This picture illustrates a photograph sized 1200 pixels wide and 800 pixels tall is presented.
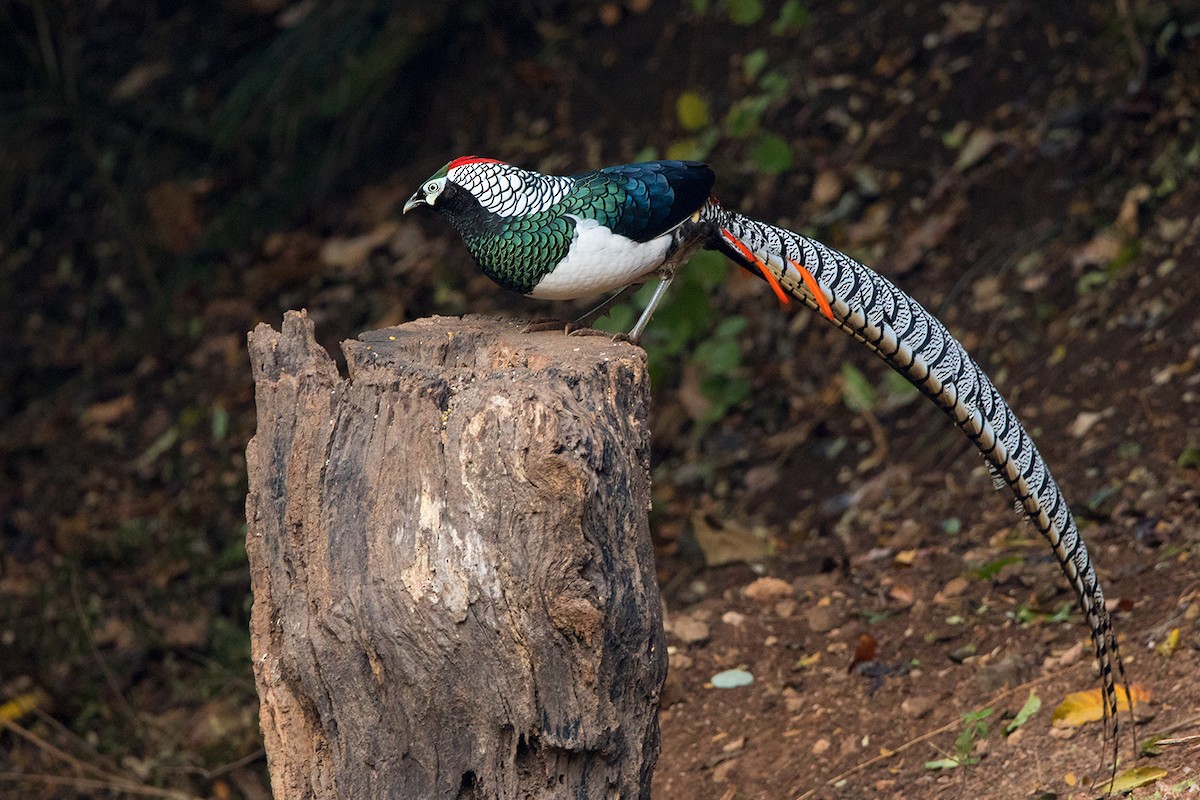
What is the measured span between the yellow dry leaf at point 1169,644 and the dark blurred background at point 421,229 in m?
1.05

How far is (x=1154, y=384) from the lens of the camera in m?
4.96

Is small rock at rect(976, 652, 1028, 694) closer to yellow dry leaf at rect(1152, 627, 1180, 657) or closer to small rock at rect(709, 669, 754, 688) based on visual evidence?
yellow dry leaf at rect(1152, 627, 1180, 657)

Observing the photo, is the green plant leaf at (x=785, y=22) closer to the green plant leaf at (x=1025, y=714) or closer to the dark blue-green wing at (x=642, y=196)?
the dark blue-green wing at (x=642, y=196)

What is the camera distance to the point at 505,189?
10.6 feet

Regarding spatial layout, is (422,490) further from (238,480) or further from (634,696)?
(238,480)

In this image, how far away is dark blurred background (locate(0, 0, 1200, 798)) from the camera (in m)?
5.73

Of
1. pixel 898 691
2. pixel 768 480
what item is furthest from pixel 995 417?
pixel 768 480

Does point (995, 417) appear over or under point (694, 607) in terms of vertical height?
over

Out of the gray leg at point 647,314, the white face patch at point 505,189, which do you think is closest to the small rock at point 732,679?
the gray leg at point 647,314

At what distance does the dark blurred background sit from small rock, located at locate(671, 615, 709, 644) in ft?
2.03

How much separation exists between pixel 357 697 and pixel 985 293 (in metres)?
4.01

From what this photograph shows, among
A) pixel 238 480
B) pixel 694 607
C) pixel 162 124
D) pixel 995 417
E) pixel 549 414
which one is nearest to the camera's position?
pixel 549 414

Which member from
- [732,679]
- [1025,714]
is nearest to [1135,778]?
[1025,714]

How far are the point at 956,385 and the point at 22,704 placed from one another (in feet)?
13.5
